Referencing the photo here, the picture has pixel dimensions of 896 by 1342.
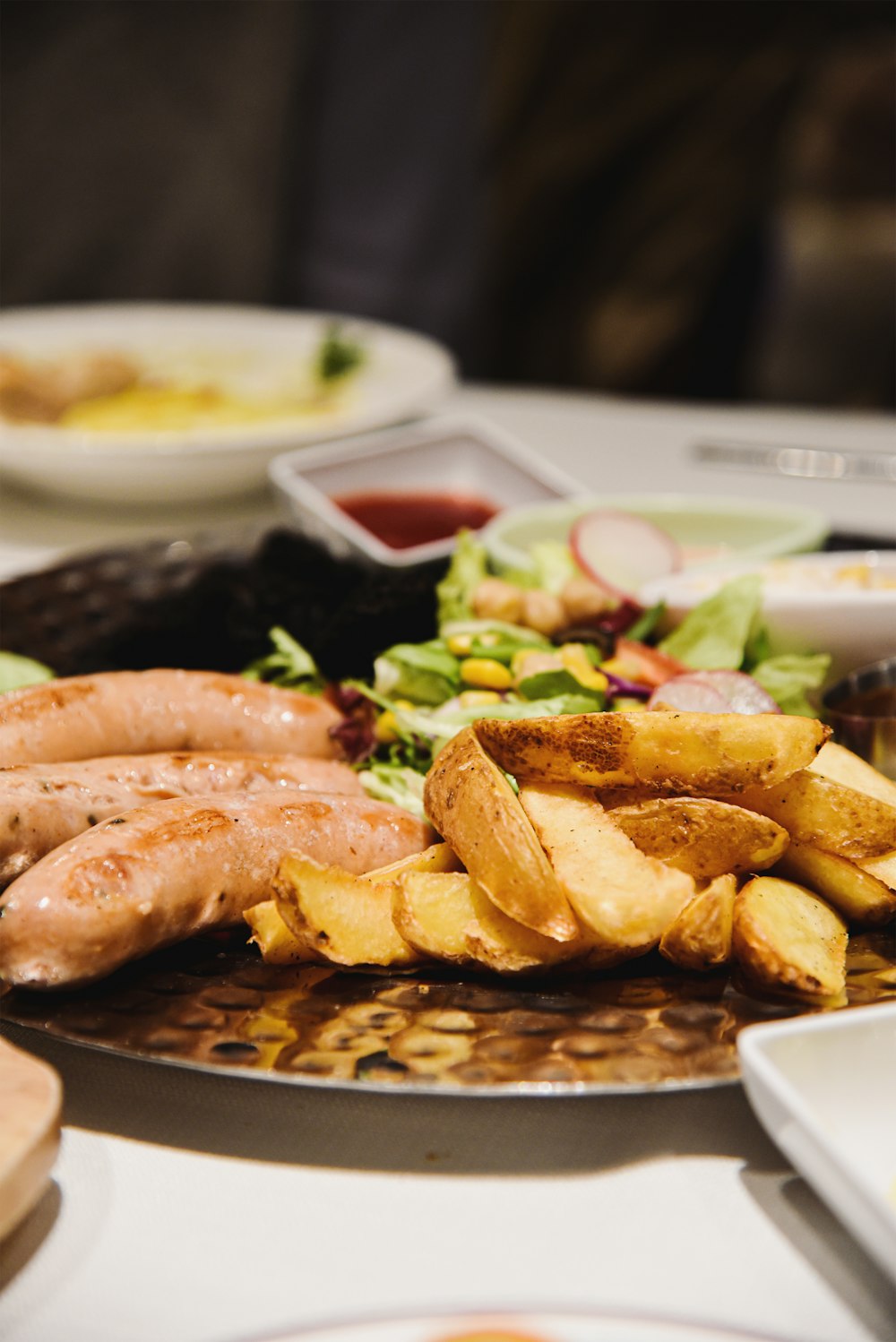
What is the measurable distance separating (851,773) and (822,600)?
0.66 m

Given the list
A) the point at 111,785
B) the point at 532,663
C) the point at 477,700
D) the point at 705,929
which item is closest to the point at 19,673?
the point at 111,785

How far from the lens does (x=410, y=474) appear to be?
345 cm

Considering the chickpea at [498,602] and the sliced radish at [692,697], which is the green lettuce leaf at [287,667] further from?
the sliced radish at [692,697]

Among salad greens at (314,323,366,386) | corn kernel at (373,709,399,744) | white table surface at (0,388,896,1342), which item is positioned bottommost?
white table surface at (0,388,896,1342)

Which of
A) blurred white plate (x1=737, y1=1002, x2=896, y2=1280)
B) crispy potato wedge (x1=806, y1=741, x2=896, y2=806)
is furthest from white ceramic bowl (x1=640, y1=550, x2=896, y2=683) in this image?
blurred white plate (x1=737, y1=1002, x2=896, y2=1280)

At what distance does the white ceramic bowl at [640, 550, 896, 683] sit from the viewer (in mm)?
2268

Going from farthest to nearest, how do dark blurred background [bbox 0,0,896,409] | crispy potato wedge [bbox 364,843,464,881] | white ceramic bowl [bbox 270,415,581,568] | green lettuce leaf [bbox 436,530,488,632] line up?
dark blurred background [bbox 0,0,896,409] → white ceramic bowl [bbox 270,415,581,568] → green lettuce leaf [bbox 436,530,488,632] → crispy potato wedge [bbox 364,843,464,881]

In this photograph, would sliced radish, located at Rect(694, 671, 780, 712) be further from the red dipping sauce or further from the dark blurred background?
the dark blurred background

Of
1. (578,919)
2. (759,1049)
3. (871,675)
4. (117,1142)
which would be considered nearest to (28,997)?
(117,1142)

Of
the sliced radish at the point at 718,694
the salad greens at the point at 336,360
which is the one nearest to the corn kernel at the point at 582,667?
the sliced radish at the point at 718,694

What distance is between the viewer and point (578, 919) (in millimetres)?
1448

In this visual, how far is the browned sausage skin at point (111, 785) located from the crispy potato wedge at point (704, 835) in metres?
0.56

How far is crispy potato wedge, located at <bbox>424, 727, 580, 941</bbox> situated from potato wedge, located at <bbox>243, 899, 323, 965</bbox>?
0.24 meters

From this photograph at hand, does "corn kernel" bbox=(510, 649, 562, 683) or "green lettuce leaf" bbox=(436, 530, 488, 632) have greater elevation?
"green lettuce leaf" bbox=(436, 530, 488, 632)
